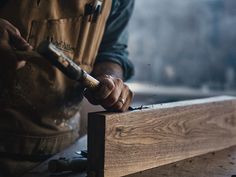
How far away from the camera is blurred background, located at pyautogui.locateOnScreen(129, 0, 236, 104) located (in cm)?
200

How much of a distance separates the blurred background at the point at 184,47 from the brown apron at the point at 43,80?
3.56 ft

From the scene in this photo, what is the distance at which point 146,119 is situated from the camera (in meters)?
0.76

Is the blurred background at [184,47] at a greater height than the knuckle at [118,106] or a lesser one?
greater

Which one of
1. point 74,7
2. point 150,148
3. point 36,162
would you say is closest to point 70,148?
point 36,162

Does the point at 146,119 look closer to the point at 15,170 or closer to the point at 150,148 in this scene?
the point at 150,148

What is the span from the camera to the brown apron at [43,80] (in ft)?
2.58

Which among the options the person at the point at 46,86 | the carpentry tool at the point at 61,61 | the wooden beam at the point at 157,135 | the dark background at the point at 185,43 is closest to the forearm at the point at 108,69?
the person at the point at 46,86

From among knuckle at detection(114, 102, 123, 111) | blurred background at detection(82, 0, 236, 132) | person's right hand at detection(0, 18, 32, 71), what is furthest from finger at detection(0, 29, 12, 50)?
blurred background at detection(82, 0, 236, 132)

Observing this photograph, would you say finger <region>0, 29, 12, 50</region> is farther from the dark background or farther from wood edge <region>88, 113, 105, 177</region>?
the dark background

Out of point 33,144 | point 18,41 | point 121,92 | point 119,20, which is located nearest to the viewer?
point 18,41

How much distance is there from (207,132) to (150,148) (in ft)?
0.67

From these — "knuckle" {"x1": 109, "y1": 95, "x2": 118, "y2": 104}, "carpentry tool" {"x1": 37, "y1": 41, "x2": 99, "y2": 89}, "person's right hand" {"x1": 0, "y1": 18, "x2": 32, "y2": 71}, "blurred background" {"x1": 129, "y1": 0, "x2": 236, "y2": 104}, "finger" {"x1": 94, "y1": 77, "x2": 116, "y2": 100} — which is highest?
"blurred background" {"x1": 129, "y1": 0, "x2": 236, "y2": 104}

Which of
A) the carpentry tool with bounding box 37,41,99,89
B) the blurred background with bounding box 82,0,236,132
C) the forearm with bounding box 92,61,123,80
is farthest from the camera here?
the blurred background with bounding box 82,0,236,132

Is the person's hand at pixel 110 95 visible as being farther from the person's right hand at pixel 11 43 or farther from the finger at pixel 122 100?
the person's right hand at pixel 11 43
